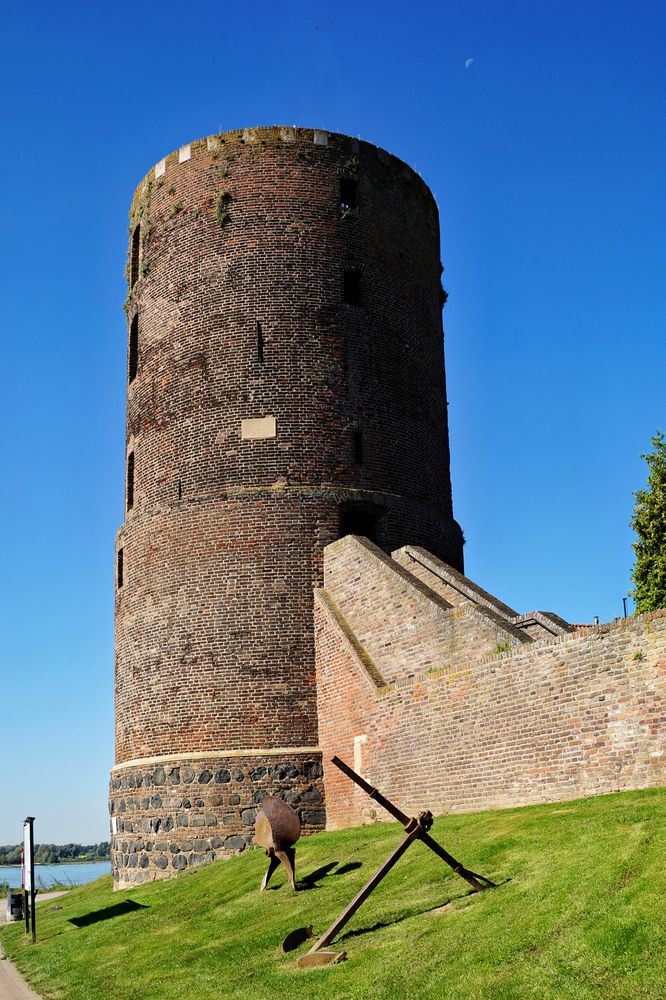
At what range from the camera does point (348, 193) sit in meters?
21.8

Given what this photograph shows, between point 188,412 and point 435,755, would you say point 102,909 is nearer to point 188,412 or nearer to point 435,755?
point 435,755

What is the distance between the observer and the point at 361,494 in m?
19.8

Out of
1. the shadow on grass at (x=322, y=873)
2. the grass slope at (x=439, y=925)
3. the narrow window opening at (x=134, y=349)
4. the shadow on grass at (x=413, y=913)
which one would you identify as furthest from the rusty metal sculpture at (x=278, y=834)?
the narrow window opening at (x=134, y=349)

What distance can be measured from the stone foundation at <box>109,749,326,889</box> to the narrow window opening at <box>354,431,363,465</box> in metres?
5.55

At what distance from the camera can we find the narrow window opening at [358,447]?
2014 cm

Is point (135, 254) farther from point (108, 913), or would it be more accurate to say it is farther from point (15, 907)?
point (15, 907)

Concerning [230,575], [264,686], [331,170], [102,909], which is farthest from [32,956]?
[331,170]

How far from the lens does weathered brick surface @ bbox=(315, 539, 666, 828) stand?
11445mm

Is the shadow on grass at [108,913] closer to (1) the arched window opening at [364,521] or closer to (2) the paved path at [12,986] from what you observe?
(2) the paved path at [12,986]

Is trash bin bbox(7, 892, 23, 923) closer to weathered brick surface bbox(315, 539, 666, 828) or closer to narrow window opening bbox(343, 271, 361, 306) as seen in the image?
weathered brick surface bbox(315, 539, 666, 828)

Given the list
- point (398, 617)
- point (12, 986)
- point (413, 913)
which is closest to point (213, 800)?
point (398, 617)

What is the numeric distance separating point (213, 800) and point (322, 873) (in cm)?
588

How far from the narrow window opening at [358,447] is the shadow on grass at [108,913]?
876 cm

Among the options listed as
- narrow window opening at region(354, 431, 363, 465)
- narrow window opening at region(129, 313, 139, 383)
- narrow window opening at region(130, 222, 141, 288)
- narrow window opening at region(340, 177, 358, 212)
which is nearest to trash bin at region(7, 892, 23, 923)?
narrow window opening at region(129, 313, 139, 383)
